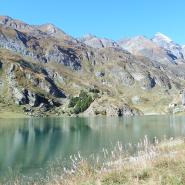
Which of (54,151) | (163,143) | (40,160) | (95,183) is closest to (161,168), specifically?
(95,183)

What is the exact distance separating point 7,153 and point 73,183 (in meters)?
62.8

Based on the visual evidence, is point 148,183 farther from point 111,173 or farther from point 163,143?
point 163,143

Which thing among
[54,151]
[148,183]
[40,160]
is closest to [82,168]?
[148,183]

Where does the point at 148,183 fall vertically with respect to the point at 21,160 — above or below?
above

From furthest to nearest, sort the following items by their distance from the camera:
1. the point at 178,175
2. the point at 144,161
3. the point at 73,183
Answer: the point at 144,161 < the point at 73,183 < the point at 178,175

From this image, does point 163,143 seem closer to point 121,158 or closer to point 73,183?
point 121,158

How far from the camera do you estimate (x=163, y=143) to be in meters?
34.7

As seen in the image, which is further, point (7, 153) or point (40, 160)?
point (7, 153)

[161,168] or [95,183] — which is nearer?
[95,183]

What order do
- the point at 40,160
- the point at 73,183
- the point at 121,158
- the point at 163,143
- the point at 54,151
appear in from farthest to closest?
the point at 54,151, the point at 40,160, the point at 163,143, the point at 121,158, the point at 73,183

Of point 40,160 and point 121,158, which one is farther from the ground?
point 121,158

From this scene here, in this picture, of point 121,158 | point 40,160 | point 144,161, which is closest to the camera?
point 144,161

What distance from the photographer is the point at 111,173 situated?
789 inches

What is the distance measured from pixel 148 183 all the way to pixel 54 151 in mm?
62311
